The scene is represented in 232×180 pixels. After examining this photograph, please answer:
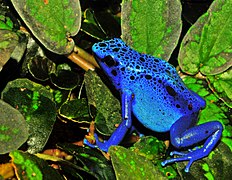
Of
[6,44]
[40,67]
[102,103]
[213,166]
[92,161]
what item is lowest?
[213,166]

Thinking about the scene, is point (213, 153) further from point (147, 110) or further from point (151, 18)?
point (151, 18)

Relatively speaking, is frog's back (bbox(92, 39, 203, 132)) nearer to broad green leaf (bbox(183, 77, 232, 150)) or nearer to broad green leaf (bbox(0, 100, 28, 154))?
broad green leaf (bbox(183, 77, 232, 150))

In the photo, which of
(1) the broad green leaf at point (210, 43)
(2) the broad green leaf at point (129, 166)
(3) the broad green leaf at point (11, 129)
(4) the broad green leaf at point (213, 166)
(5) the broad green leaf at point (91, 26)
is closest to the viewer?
(2) the broad green leaf at point (129, 166)

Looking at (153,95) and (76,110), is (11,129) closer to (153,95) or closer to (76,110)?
(76,110)

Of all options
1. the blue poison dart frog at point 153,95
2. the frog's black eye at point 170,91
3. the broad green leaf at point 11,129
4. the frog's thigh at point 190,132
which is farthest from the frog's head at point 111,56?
the broad green leaf at point 11,129

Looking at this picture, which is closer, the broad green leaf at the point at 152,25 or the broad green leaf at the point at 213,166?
the broad green leaf at the point at 213,166

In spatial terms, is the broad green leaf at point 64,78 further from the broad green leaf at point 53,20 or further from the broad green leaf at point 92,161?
the broad green leaf at point 92,161

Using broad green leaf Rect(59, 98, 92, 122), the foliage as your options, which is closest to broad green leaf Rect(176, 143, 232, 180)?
the foliage

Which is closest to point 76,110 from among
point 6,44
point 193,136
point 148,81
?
point 148,81
